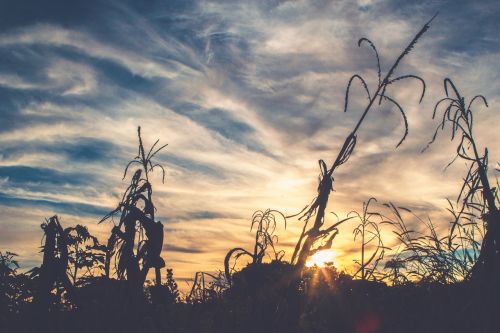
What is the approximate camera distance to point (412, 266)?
14.2 feet

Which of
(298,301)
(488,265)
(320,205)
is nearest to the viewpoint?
(320,205)

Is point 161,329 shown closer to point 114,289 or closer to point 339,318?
point 114,289

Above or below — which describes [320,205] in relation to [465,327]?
above

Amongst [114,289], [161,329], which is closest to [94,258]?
[114,289]

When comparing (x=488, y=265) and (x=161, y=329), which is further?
(x=161, y=329)

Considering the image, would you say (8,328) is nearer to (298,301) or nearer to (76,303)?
(76,303)

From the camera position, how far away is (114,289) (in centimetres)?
327

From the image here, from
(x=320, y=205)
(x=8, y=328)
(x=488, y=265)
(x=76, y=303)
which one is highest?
(x=320, y=205)

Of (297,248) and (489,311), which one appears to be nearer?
(297,248)

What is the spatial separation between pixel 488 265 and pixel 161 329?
2044 mm

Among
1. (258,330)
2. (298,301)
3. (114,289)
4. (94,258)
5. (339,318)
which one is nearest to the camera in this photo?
(298,301)

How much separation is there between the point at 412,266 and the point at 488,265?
2.37 metres

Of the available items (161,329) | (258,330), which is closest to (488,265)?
(258,330)

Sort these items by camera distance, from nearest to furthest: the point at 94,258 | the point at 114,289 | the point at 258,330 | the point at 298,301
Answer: the point at 298,301, the point at 258,330, the point at 114,289, the point at 94,258
